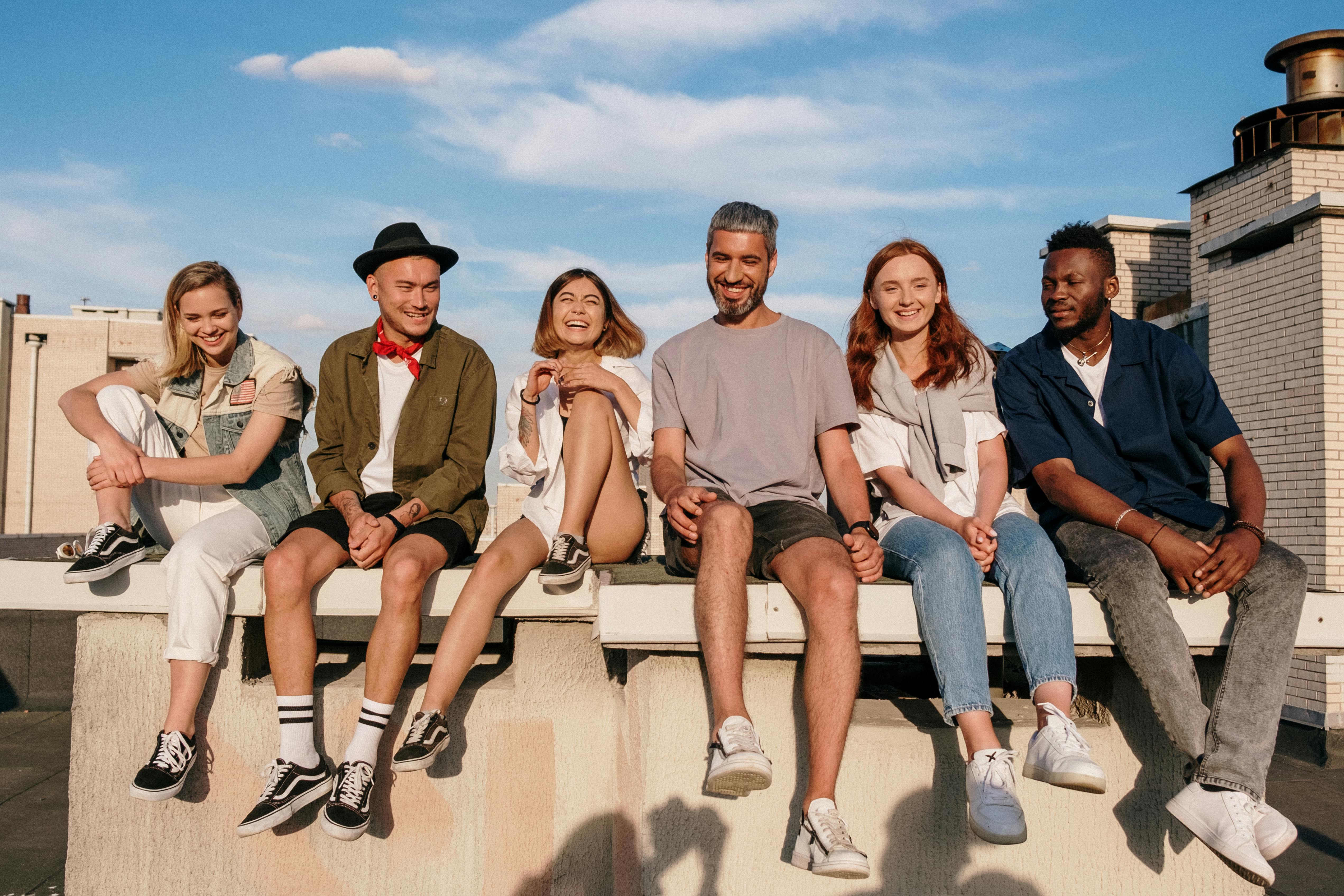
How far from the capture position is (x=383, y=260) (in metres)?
3.90

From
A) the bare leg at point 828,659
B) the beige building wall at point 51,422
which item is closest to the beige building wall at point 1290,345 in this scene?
the bare leg at point 828,659

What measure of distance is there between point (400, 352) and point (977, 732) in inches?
107

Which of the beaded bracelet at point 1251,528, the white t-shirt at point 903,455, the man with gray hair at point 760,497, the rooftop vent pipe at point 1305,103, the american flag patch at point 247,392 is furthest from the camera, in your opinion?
the rooftop vent pipe at point 1305,103

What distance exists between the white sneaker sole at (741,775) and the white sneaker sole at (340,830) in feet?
3.79

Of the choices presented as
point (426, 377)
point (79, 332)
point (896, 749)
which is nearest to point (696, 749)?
point (896, 749)

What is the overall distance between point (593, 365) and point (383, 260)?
3.35ft

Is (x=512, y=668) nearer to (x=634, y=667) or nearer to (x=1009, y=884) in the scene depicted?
(x=634, y=667)

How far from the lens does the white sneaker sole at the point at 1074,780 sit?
8.64ft

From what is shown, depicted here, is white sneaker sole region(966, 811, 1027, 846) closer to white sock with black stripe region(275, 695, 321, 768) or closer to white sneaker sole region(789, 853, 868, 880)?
white sneaker sole region(789, 853, 868, 880)

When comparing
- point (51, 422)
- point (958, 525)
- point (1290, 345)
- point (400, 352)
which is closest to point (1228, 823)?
point (958, 525)

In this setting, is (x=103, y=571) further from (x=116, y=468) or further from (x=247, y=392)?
(x=247, y=392)

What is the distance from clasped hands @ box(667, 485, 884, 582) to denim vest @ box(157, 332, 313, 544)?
68.6 inches

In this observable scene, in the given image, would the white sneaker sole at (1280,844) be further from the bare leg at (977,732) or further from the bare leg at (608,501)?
the bare leg at (608,501)

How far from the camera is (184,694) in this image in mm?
3193
